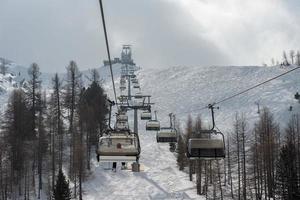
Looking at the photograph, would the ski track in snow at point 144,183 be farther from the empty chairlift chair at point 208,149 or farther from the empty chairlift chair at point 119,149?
the empty chairlift chair at point 119,149

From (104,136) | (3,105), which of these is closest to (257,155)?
(104,136)

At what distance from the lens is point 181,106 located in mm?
135125

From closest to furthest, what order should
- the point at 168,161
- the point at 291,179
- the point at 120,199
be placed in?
the point at 291,179
the point at 120,199
the point at 168,161

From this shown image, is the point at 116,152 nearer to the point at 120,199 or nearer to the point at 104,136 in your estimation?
the point at 104,136

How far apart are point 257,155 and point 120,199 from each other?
17.5m

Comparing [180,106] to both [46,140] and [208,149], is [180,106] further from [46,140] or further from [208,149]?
[208,149]

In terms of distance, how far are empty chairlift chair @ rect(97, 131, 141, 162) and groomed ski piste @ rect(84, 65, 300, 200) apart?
36.8 meters

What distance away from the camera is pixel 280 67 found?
6403 inches

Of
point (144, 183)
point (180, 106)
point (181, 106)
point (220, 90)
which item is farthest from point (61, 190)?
point (220, 90)

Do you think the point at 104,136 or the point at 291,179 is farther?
the point at 291,179

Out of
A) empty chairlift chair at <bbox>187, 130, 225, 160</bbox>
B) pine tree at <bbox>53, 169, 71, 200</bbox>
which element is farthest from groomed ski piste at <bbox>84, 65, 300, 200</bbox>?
empty chairlift chair at <bbox>187, 130, 225, 160</bbox>

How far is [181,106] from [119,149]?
115 m

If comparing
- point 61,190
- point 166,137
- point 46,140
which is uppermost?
point 166,137

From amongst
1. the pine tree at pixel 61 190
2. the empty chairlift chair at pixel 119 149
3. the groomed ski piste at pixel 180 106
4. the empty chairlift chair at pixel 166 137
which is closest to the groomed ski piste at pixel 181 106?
the groomed ski piste at pixel 180 106
